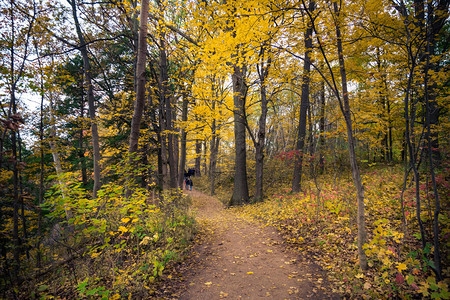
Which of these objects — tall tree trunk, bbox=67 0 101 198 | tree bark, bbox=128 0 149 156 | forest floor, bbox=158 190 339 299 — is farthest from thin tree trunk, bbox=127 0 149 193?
tall tree trunk, bbox=67 0 101 198

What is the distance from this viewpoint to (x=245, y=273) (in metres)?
3.58

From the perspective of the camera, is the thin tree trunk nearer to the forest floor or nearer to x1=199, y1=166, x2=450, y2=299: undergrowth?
the forest floor

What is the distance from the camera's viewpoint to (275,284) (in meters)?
3.15

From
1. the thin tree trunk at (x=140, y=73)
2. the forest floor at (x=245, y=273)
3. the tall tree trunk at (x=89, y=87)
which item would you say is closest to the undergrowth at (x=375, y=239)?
the forest floor at (x=245, y=273)

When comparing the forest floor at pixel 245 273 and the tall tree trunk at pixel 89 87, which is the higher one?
the tall tree trunk at pixel 89 87

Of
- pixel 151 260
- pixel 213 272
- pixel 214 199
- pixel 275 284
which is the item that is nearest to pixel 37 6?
pixel 151 260

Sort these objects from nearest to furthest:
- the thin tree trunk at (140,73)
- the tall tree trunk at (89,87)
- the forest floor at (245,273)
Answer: the forest floor at (245,273) < the thin tree trunk at (140,73) < the tall tree trunk at (89,87)

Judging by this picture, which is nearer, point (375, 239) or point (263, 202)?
point (375, 239)

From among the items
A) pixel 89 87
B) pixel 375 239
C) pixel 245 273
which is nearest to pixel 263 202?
pixel 245 273

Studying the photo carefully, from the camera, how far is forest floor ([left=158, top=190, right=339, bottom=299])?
3010 millimetres

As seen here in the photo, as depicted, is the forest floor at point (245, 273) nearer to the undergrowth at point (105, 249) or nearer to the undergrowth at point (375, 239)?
the undergrowth at point (375, 239)

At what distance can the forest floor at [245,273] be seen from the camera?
3.01 metres

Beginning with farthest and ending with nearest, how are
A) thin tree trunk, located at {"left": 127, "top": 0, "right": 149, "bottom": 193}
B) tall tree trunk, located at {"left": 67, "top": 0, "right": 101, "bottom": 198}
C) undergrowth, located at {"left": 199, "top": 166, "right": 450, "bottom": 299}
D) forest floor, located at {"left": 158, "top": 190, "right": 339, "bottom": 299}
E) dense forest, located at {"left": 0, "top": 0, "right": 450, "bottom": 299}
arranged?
tall tree trunk, located at {"left": 67, "top": 0, "right": 101, "bottom": 198}, thin tree trunk, located at {"left": 127, "top": 0, "right": 149, "bottom": 193}, forest floor, located at {"left": 158, "top": 190, "right": 339, "bottom": 299}, dense forest, located at {"left": 0, "top": 0, "right": 450, "bottom": 299}, undergrowth, located at {"left": 199, "top": 166, "right": 450, "bottom": 299}

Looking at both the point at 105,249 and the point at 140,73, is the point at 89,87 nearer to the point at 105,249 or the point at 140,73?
the point at 140,73
